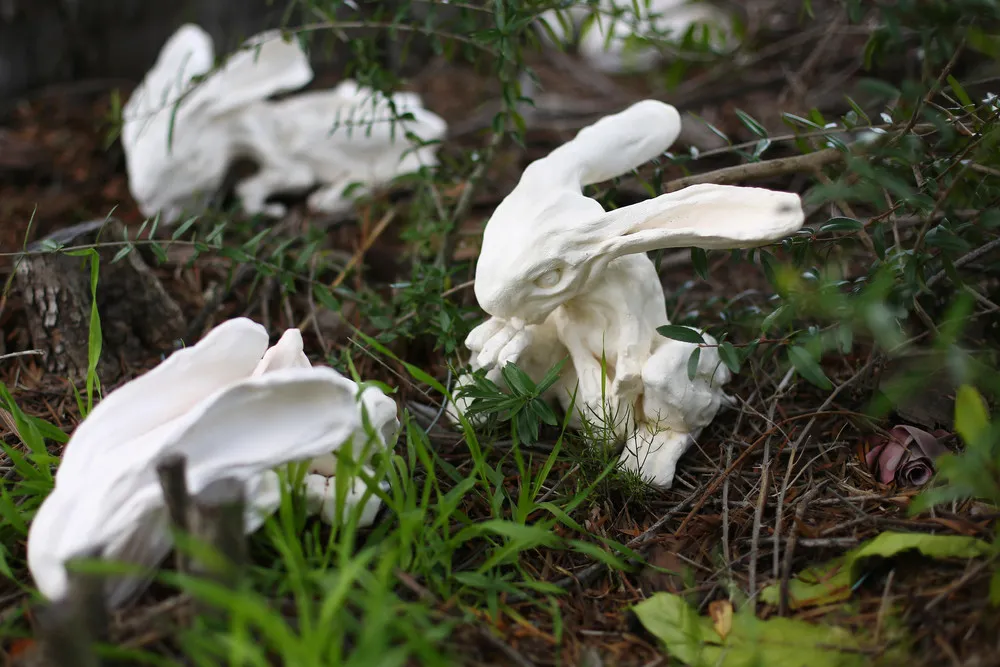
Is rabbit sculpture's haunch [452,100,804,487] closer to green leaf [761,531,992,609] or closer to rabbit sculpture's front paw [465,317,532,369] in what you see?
rabbit sculpture's front paw [465,317,532,369]

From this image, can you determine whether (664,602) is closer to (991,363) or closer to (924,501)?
(924,501)

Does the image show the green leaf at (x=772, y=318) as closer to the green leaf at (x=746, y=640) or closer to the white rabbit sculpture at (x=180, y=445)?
the green leaf at (x=746, y=640)

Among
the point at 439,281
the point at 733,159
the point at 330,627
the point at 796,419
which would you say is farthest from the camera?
the point at 733,159

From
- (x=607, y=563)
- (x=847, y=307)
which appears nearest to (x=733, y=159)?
(x=847, y=307)

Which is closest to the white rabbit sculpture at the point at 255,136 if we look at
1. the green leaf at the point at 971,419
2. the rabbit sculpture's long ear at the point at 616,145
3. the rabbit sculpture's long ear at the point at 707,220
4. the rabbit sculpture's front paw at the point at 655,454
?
the rabbit sculpture's long ear at the point at 616,145

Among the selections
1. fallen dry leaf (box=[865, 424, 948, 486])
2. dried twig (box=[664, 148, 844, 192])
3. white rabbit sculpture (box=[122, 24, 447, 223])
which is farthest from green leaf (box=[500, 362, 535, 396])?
white rabbit sculpture (box=[122, 24, 447, 223])

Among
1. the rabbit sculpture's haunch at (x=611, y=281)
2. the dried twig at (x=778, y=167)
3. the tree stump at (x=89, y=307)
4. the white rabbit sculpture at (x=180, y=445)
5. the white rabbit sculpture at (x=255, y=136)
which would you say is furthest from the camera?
the white rabbit sculpture at (x=255, y=136)

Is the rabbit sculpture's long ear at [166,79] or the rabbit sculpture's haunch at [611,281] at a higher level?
the rabbit sculpture's long ear at [166,79]
